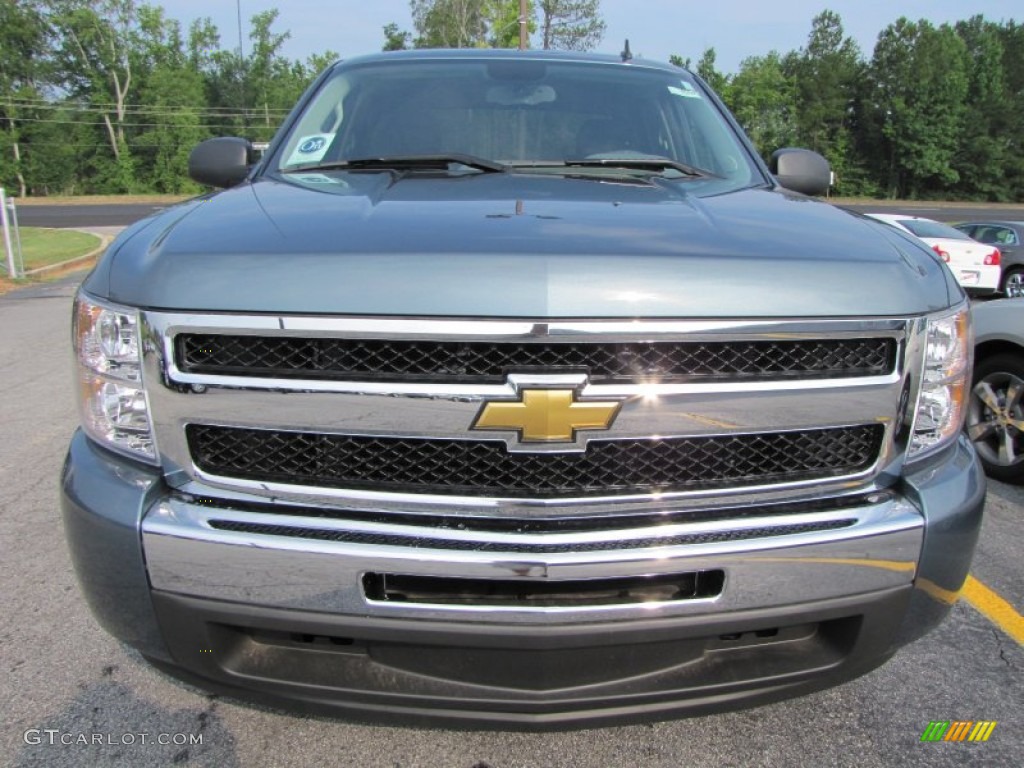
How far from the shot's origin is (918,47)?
69.8 metres

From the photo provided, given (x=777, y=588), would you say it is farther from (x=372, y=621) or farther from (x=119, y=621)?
(x=119, y=621)

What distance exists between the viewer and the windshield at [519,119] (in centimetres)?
279

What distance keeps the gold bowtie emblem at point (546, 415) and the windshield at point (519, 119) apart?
1.22 metres

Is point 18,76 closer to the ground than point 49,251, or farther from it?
farther from it

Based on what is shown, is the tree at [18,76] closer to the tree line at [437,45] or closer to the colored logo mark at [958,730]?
the tree line at [437,45]

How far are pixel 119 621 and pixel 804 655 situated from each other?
1.52m

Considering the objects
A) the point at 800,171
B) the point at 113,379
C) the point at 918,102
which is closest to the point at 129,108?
the point at 918,102

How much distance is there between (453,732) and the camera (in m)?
2.20

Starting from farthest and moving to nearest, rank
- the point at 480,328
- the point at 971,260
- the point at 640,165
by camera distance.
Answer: the point at 971,260 → the point at 640,165 → the point at 480,328

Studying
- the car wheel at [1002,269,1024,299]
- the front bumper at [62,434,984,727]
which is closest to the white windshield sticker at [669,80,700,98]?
the front bumper at [62,434,984,727]

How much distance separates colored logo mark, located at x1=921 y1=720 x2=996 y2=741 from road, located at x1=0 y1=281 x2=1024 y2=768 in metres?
0.02

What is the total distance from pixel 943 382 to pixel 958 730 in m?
1.09

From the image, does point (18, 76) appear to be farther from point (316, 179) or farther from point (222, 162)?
point (316, 179)
